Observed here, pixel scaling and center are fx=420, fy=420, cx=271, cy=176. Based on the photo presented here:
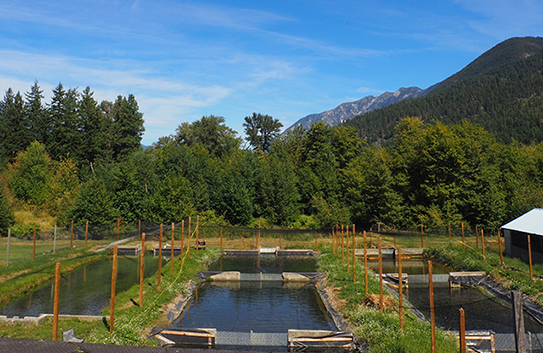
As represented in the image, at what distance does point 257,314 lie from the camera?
16.9 metres

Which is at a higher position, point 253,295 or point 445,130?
point 445,130

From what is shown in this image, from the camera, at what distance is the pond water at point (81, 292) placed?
16281 millimetres

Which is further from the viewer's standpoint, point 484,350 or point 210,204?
point 210,204

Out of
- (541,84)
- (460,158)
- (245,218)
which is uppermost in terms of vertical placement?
(541,84)

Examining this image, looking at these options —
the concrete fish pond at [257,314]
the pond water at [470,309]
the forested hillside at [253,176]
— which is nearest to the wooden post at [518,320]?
the concrete fish pond at [257,314]

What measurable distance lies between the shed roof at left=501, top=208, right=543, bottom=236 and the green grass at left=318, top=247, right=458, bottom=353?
10946mm

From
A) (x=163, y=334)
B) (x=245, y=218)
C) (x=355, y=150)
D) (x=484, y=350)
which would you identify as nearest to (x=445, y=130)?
(x=355, y=150)

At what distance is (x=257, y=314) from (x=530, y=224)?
17.8 meters

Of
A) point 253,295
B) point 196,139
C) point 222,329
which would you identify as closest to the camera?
point 222,329

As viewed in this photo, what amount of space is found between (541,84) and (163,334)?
433 ft

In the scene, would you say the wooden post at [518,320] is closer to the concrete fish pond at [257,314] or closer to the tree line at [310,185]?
the concrete fish pond at [257,314]

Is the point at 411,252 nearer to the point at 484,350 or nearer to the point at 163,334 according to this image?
the point at 484,350

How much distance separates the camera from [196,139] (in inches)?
2945

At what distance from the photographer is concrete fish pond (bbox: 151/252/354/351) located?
510 inches
